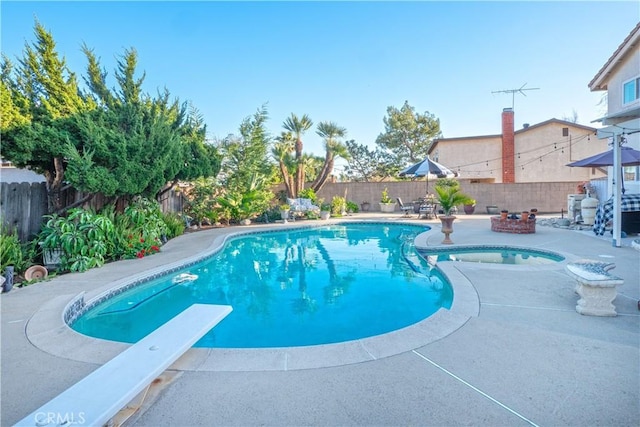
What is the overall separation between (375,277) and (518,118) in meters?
20.5

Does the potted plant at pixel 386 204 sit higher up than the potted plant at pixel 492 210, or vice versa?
the potted plant at pixel 386 204

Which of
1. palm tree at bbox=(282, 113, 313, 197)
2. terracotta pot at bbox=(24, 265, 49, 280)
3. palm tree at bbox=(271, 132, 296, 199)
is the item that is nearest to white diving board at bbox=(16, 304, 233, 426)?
terracotta pot at bbox=(24, 265, 49, 280)

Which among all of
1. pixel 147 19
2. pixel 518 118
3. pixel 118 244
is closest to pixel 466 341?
pixel 118 244

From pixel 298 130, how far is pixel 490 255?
12718 mm

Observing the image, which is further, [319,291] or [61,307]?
[319,291]

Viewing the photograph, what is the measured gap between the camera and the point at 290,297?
5.63 meters

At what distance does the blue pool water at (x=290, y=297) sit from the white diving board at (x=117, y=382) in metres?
1.00

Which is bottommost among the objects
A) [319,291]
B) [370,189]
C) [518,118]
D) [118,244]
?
[319,291]

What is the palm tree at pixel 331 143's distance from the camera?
17750 mm

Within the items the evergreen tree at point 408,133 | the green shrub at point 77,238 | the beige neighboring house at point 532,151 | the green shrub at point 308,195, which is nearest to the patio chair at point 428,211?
the green shrub at point 308,195

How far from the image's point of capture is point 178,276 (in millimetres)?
6664

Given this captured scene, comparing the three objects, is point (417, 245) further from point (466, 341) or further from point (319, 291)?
point (466, 341)

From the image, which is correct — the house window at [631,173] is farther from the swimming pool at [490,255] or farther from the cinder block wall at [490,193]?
the swimming pool at [490,255]

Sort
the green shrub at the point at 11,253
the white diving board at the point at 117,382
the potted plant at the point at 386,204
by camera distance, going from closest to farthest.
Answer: the white diving board at the point at 117,382, the green shrub at the point at 11,253, the potted plant at the point at 386,204
